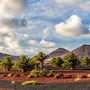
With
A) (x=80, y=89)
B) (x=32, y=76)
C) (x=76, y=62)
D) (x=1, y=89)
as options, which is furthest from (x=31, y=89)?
(x=76, y=62)

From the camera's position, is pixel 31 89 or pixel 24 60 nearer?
pixel 31 89

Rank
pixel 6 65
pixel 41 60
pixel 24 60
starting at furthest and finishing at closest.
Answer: pixel 41 60, pixel 6 65, pixel 24 60

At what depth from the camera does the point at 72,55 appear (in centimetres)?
3078

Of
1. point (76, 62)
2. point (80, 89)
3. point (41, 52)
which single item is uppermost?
point (41, 52)

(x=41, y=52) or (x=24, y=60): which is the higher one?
(x=41, y=52)

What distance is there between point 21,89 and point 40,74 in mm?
8395

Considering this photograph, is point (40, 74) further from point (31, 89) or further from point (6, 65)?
point (6, 65)

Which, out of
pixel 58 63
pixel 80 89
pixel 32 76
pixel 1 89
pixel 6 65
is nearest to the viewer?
pixel 80 89

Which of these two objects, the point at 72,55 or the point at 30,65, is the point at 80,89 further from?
the point at 72,55

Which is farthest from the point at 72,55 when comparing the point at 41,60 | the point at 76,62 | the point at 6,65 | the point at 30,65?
the point at 6,65

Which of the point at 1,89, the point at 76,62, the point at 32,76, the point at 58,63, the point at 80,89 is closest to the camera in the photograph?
the point at 80,89

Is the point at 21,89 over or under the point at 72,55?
under

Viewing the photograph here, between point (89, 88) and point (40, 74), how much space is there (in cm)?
956

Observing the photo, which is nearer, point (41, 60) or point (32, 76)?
point (32, 76)
